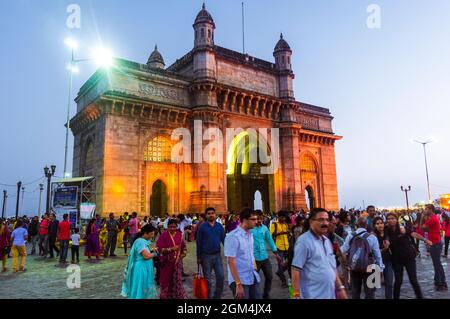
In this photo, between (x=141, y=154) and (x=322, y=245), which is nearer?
(x=322, y=245)

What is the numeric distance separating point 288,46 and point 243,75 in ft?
19.9

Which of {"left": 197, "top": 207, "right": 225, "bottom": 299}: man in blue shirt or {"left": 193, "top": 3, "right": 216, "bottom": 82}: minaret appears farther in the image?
{"left": 193, "top": 3, "right": 216, "bottom": 82}: minaret

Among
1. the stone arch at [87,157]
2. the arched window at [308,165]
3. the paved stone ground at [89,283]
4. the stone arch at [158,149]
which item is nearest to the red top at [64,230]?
the paved stone ground at [89,283]

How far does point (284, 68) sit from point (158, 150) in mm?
14030

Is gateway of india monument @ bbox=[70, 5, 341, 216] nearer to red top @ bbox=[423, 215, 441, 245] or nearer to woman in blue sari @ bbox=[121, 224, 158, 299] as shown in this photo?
red top @ bbox=[423, 215, 441, 245]

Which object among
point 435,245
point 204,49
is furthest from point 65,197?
point 435,245

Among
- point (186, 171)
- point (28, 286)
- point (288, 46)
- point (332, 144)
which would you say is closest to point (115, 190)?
point (186, 171)

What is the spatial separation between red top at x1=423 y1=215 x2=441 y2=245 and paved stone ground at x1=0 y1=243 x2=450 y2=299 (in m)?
1.05

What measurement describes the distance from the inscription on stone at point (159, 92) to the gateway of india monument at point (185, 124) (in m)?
0.07

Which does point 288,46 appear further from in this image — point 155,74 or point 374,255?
point 374,255

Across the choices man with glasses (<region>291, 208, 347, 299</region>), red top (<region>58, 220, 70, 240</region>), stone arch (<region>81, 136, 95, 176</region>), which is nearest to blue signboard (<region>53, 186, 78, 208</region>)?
stone arch (<region>81, 136, 95, 176</region>)

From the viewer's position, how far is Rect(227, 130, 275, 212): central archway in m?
29.4

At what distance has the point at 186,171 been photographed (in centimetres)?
2342
